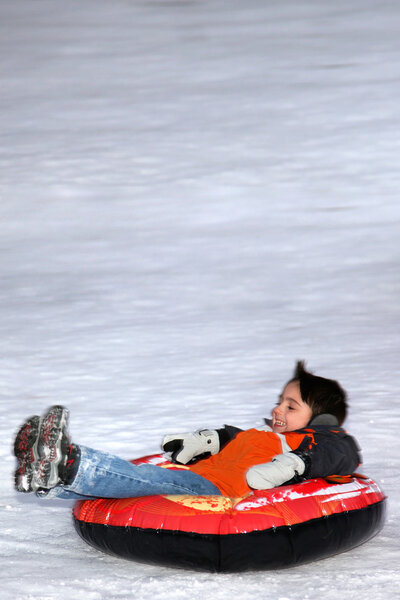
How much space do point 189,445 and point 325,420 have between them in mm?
460

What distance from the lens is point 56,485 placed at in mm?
2408

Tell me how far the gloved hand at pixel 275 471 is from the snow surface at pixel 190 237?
247mm

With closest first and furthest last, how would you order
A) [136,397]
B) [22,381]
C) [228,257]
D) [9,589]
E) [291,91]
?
1. [9,589]
2. [136,397]
3. [22,381]
4. [228,257]
5. [291,91]

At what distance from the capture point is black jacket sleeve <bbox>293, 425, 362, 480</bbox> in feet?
8.47

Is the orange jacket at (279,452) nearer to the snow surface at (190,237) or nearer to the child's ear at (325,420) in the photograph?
the child's ear at (325,420)

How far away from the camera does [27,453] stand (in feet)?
7.86

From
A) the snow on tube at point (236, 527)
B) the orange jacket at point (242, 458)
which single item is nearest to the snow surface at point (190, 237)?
the snow on tube at point (236, 527)

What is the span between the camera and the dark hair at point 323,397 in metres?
2.91

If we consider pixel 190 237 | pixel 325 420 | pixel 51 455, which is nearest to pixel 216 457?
pixel 325 420

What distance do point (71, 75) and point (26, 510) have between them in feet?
39.8

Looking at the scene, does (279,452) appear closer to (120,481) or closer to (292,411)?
(292,411)

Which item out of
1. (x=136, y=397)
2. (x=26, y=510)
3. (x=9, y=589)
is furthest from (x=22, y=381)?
(x=9, y=589)

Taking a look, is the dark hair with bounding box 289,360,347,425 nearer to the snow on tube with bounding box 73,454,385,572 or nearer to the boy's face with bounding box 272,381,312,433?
the boy's face with bounding box 272,381,312,433

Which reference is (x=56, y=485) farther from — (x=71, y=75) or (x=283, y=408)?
(x=71, y=75)
